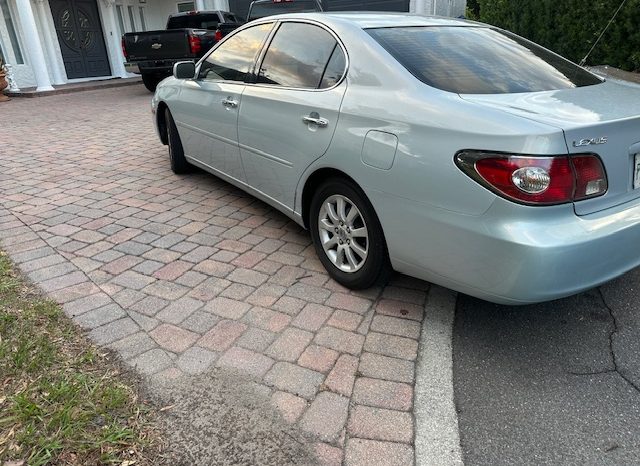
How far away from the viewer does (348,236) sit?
2.96 meters

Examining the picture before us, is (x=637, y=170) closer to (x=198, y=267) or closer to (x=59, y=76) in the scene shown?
(x=198, y=267)

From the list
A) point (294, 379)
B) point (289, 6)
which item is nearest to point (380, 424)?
point (294, 379)

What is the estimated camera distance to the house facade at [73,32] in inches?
514

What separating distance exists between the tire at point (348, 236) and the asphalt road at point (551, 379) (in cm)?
59

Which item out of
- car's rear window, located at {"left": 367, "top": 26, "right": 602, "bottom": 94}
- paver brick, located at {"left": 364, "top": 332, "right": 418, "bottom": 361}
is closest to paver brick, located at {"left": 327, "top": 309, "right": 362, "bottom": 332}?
paver brick, located at {"left": 364, "top": 332, "right": 418, "bottom": 361}

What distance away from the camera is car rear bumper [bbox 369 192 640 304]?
2.04 m

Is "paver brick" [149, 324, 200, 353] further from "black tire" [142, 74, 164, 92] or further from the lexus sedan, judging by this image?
"black tire" [142, 74, 164, 92]

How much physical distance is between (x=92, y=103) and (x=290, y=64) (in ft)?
32.8

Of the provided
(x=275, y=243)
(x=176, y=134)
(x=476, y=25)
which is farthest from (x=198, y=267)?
(x=476, y=25)

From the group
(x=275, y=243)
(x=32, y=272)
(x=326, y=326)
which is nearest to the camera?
(x=326, y=326)

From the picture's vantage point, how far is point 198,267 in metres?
3.37

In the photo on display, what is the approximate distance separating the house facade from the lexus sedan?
12003 millimetres

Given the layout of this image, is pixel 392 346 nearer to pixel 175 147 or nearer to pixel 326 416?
pixel 326 416

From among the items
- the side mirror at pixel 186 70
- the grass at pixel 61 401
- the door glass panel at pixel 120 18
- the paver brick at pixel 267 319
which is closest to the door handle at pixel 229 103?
the side mirror at pixel 186 70
